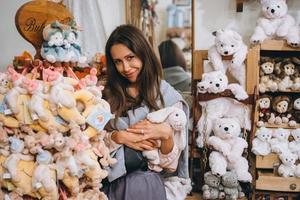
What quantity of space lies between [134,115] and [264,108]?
0.81 meters

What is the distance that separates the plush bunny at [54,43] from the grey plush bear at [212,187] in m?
1.02

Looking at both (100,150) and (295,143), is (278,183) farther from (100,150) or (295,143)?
(100,150)

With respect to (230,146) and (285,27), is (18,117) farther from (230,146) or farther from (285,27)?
(285,27)

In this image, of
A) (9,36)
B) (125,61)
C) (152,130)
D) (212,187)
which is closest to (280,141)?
(212,187)

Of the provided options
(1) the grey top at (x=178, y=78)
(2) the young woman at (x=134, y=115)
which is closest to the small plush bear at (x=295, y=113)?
(1) the grey top at (x=178, y=78)

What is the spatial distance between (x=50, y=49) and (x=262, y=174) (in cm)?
124

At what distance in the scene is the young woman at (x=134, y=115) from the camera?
48.1 inches

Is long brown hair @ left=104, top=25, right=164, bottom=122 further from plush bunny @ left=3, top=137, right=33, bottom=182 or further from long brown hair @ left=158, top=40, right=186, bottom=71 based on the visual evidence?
long brown hair @ left=158, top=40, right=186, bottom=71

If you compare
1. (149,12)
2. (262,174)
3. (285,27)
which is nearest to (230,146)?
(262,174)

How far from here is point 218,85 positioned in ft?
5.49

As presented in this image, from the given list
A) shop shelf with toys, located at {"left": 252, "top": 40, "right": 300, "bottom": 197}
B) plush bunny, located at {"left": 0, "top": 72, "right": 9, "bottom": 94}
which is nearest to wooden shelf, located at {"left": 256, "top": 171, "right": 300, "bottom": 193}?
shop shelf with toys, located at {"left": 252, "top": 40, "right": 300, "bottom": 197}

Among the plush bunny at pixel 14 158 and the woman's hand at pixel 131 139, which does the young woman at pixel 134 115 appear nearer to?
the woman's hand at pixel 131 139

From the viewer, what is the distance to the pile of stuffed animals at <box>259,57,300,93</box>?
174 centimetres

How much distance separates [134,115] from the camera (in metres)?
1.29
